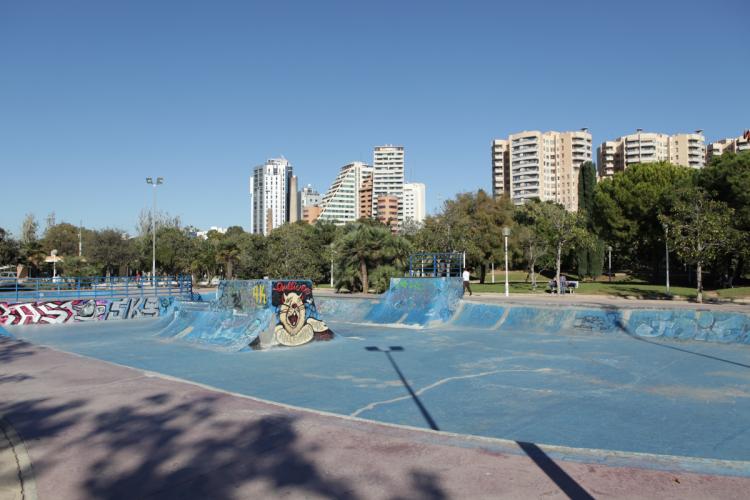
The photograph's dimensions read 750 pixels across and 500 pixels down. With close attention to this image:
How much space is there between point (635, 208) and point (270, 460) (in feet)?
178

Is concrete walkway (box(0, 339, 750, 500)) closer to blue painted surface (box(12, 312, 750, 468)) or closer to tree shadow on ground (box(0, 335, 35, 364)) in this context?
blue painted surface (box(12, 312, 750, 468))

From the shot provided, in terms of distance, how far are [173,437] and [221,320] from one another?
37.3 feet

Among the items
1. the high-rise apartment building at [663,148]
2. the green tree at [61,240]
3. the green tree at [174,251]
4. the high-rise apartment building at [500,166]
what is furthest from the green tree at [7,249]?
the high-rise apartment building at [663,148]

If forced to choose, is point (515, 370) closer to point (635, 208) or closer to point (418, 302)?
point (418, 302)

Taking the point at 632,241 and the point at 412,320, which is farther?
the point at 632,241

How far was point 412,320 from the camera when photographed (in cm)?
2153

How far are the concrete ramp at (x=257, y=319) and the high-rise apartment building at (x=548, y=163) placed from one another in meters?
123

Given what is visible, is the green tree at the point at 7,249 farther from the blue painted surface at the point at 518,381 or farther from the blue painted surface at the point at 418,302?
the blue painted surface at the point at 418,302

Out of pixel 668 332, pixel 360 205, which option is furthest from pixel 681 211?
pixel 360 205

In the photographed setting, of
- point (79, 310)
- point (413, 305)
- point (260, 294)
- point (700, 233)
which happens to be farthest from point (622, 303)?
point (79, 310)

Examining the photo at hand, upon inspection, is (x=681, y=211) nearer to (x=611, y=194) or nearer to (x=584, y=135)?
(x=611, y=194)

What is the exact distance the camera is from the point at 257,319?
16.7 meters

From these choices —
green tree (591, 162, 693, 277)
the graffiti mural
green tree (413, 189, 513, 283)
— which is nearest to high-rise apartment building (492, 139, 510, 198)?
green tree (591, 162, 693, 277)

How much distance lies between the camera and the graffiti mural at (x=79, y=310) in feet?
77.7
